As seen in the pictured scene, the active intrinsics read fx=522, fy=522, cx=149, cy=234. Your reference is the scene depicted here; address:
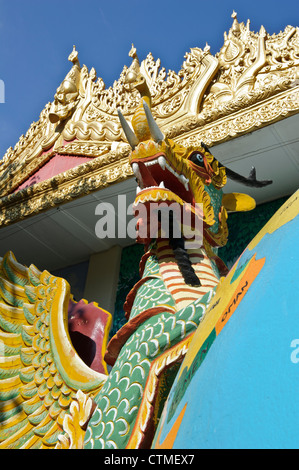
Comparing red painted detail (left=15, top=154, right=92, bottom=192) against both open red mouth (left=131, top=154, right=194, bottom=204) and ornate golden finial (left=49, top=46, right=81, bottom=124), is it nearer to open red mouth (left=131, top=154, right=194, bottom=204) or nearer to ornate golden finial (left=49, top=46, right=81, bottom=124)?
ornate golden finial (left=49, top=46, right=81, bottom=124)

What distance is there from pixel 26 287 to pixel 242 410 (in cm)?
154

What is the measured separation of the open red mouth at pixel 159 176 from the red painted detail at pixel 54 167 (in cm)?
181

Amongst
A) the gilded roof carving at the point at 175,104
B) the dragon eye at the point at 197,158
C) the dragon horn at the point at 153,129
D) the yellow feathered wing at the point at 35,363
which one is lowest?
the yellow feathered wing at the point at 35,363

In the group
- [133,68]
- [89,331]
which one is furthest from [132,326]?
[133,68]

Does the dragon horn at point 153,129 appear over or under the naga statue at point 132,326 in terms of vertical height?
over

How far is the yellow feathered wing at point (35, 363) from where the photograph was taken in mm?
1562

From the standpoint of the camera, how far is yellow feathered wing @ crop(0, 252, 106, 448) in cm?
156

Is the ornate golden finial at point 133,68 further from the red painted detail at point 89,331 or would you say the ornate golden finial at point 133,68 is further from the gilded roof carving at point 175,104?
the red painted detail at point 89,331

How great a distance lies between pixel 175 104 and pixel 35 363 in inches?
75.3

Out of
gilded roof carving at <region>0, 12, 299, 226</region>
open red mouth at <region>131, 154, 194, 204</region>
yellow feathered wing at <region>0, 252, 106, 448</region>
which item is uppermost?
gilded roof carving at <region>0, 12, 299, 226</region>

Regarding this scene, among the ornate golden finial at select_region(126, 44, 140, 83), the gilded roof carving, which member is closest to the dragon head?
the gilded roof carving

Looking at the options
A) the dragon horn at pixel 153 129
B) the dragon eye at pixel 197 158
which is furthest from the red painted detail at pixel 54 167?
the dragon horn at pixel 153 129

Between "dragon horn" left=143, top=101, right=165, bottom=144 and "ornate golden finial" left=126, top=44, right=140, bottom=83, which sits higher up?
"ornate golden finial" left=126, top=44, right=140, bottom=83

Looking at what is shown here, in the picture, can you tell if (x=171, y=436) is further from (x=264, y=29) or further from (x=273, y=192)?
(x=264, y=29)
